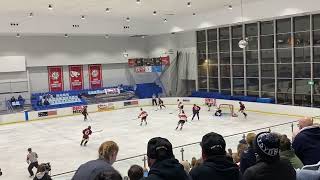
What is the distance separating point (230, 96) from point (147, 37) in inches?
439

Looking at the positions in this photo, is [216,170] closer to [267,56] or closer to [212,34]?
[267,56]

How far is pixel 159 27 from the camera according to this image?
103ft

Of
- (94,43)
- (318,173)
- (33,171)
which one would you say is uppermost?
(94,43)

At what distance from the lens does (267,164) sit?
255cm

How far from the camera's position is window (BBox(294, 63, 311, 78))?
2280 cm

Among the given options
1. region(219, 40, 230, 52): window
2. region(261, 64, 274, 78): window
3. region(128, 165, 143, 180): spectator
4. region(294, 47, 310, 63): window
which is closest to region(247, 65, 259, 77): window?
region(261, 64, 274, 78): window

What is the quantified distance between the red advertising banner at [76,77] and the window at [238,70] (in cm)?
1287

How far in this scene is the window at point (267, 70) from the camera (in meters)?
25.1

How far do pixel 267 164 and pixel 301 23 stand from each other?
73.0 ft

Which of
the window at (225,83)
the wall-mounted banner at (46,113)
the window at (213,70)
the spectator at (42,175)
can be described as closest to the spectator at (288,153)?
the spectator at (42,175)

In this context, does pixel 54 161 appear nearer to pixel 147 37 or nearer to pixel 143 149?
pixel 143 149

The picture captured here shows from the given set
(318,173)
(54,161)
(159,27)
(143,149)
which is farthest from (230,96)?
(318,173)

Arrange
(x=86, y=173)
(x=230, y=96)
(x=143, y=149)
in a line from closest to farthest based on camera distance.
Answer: (x=86, y=173)
(x=143, y=149)
(x=230, y=96)

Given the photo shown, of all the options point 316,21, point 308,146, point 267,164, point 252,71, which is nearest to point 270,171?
point 267,164
